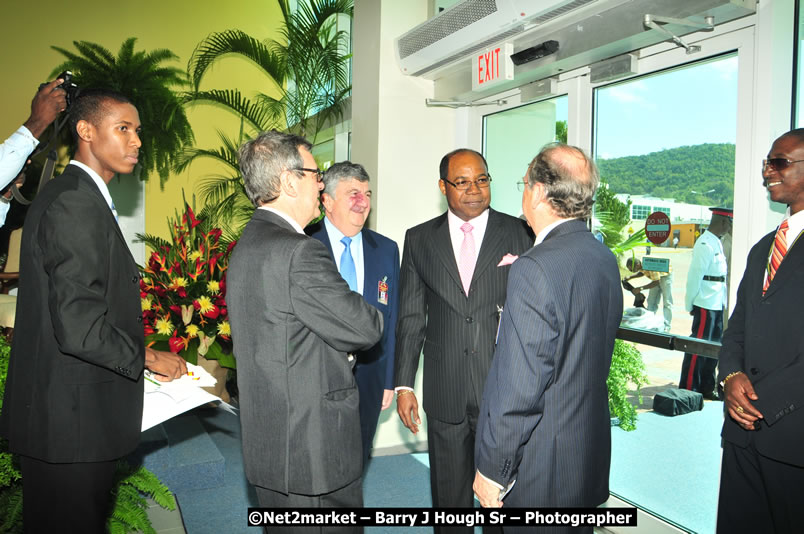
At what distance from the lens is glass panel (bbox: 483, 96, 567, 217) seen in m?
3.75

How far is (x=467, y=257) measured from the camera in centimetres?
262

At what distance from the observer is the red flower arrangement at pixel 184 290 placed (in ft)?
12.4

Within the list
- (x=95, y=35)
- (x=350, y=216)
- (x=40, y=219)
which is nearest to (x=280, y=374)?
(x=40, y=219)

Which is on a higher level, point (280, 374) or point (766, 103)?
point (766, 103)

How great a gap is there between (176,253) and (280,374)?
2.50 meters

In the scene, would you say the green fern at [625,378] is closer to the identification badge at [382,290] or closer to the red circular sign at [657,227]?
the red circular sign at [657,227]

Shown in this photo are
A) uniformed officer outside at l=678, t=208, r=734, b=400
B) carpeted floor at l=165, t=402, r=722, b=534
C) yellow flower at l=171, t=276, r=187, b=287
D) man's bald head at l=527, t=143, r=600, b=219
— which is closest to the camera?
man's bald head at l=527, t=143, r=600, b=219

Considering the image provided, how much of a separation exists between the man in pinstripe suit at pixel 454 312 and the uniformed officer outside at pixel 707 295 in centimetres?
85

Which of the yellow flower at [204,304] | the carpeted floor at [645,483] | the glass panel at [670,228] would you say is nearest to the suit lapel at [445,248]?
the glass panel at [670,228]

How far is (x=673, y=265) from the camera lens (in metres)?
2.95

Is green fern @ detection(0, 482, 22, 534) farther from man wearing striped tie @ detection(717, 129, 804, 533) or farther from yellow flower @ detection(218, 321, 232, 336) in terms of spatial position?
man wearing striped tie @ detection(717, 129, 804, 533)

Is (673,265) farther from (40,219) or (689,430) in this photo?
(40,219)

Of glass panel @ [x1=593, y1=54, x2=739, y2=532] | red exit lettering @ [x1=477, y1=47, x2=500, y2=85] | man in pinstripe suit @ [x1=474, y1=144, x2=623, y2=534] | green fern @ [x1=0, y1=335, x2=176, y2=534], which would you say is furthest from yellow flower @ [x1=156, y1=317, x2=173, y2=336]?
glass panel @ [x1=593, y1=54, x2=739, y2=532]

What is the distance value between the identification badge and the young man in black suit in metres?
1.28
